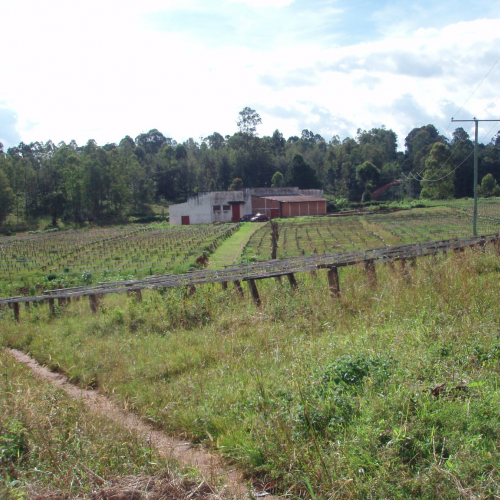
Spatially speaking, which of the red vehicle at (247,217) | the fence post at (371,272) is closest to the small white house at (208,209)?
the red vehicle at (247,217)

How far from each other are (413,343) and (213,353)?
213cm

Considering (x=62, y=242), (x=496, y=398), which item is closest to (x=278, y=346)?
(x=496, y=398)

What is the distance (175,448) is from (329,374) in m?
1.33

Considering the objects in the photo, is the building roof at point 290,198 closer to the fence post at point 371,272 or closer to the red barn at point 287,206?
the red barn at point 287,206

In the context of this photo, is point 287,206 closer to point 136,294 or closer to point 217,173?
point 217,173

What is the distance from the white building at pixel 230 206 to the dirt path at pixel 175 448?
5558cm

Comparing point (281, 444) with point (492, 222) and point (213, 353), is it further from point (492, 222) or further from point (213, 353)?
point (492, 222)

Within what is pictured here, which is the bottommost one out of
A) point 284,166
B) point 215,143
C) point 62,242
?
point 62,242

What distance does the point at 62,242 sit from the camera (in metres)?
40.9

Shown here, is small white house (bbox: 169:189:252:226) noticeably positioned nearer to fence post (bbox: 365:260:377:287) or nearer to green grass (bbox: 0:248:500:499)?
green grass (bbox: 0:248:500:499)

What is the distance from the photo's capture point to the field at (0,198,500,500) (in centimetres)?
279

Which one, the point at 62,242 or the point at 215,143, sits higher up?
the point at 215,143

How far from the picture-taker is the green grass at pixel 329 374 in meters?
2.79

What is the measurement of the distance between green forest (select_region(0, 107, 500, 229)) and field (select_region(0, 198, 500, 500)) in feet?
150
